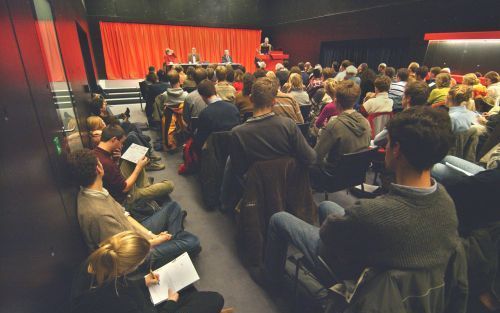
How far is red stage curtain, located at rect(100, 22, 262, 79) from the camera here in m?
10.5

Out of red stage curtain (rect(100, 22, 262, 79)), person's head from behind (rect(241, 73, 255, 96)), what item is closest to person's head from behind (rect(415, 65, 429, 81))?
person's head from behind (rect(241, 73, 255, 96))

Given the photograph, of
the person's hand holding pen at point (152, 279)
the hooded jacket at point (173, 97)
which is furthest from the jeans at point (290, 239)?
the hooded jacket at point (173, 97)

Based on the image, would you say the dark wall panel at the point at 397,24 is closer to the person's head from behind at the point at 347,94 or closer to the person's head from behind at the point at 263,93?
the person's head from behind at the point at 347,94

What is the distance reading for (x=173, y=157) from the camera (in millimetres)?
4383

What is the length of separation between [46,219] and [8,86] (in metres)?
0.59

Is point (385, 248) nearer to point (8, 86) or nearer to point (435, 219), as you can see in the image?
point (435, 219)

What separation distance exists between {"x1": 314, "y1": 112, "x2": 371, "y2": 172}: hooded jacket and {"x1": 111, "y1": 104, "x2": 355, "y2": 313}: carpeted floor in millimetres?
876

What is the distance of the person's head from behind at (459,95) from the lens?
8.61 feet

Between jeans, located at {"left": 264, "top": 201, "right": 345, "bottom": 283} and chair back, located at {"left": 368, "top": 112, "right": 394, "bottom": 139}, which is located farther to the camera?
chair back, located at {"left": 368, "top": 112, "right": 394, "bottom": 139}

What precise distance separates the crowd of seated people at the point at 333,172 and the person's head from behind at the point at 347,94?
10 millimetres

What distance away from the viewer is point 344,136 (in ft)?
7.87

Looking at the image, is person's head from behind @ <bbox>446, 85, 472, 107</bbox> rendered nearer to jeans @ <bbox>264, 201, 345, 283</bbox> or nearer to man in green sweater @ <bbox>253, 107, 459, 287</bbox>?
jeans @ <bbox>264, 201, 345, 283</bbox>

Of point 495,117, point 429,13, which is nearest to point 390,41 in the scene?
point 429,13

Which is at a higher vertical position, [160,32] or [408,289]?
[160,32]
